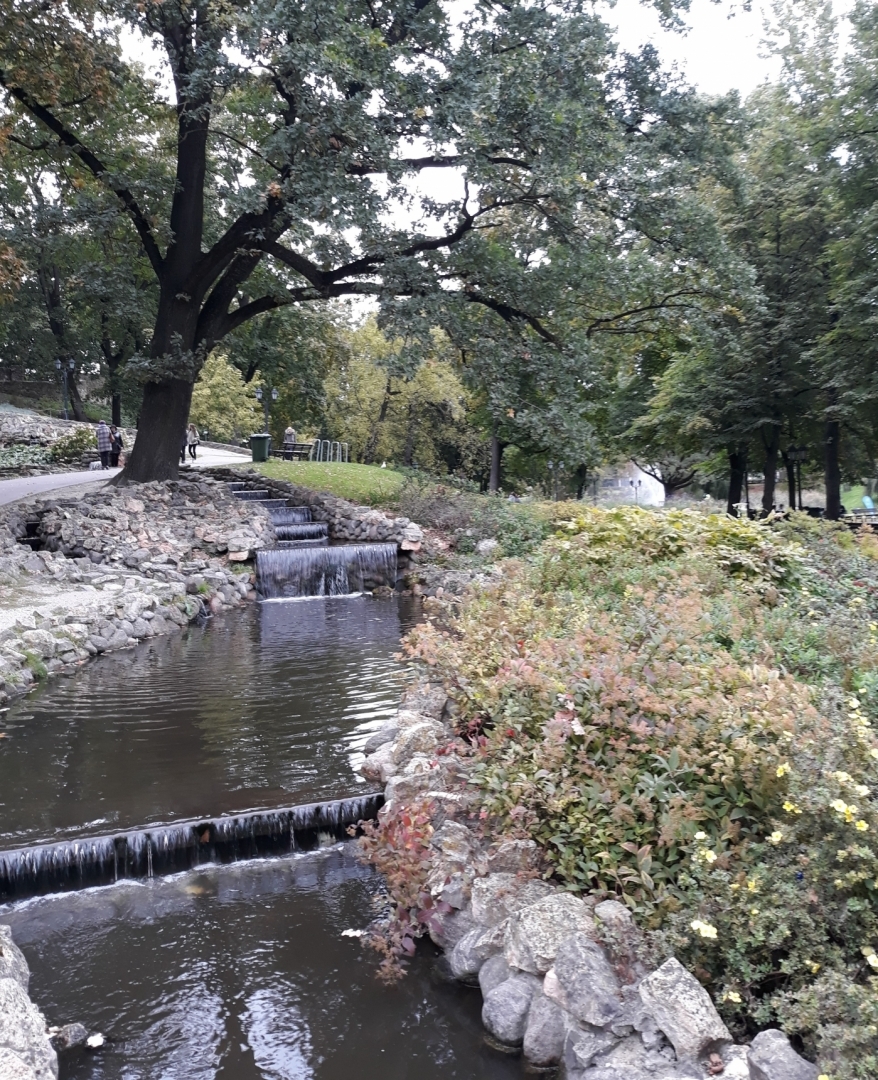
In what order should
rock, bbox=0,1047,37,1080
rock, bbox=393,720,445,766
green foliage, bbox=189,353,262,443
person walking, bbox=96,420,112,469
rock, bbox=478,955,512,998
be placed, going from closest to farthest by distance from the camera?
rock, bbox=0,1047,37,1080 → rock, bbox=478,955,512,998 → rock, bbox=393,720,445,766 → person walking, bbox=96,420,112,469 → green foliage, bbox=189,353,262,443

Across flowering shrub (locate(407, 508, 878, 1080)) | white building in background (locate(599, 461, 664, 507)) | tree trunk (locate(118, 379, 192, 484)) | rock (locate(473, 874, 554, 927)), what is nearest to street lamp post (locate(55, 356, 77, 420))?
tree trunk (locate(118, 379, 192, 484))

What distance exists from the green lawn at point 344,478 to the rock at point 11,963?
16.2m

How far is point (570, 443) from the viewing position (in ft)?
50.4

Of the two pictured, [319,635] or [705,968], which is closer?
[705,968]

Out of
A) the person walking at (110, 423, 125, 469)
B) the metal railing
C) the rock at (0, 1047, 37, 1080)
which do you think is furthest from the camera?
the metal railing

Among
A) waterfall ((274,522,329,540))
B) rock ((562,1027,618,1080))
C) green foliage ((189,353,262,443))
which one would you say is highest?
green foliage ((189,353,262,443))

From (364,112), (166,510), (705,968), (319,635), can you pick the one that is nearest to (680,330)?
(364,112)

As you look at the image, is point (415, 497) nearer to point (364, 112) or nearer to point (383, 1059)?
point (364, 112)

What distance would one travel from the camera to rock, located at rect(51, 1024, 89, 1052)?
162 inches

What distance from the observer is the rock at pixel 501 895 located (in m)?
4.39

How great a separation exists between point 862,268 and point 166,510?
15.0 m

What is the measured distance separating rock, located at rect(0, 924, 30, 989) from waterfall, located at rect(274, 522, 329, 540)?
14.2 m

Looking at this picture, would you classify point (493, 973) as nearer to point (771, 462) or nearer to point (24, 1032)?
point (24, 1032)

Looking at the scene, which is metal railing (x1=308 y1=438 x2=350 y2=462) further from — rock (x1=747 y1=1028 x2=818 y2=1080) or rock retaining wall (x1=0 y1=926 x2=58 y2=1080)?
rock (x1=747 y1=1028 x2=818 y2=1080)
